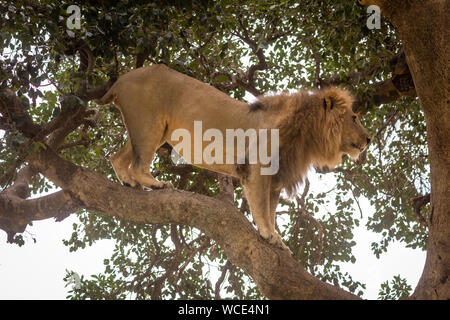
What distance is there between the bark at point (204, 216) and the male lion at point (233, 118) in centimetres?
40

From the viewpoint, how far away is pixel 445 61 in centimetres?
327

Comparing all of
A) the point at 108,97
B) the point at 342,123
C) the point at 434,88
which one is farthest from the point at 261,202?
the point at 108,97

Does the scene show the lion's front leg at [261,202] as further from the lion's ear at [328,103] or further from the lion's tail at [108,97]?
the lion's tail at [108,97]

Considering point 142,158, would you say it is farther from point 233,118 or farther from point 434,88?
point 434,88

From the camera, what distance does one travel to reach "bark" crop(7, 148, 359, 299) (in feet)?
11.8

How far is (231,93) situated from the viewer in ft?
20.8

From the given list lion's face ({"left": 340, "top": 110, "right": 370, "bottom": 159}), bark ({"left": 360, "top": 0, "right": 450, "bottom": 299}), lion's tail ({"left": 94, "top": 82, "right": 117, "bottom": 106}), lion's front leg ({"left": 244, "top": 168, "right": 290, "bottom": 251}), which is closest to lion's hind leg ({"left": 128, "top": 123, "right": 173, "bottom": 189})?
lion's tail ({"left": 94, "top": 82, "right": 117, "bottom": 106})

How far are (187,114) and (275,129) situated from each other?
2.67ft

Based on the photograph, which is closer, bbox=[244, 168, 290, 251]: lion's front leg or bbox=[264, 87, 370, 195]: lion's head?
bbox=[244, 168, 290, 251]: lion's front leg

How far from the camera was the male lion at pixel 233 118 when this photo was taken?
4.44 m

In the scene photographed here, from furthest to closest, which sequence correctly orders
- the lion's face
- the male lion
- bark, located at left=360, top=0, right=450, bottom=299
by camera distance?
the lion's face → the male lion → bark, located at left=360, top=0, right=450, bottom=299

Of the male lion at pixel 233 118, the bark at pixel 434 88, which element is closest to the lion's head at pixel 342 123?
the male lion at pixel 233 118

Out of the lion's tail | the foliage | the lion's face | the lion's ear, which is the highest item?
the lion's tail

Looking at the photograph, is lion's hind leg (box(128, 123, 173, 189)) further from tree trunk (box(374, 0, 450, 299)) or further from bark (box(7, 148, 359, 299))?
tree trunk (box(374, 0, 450, 299))
